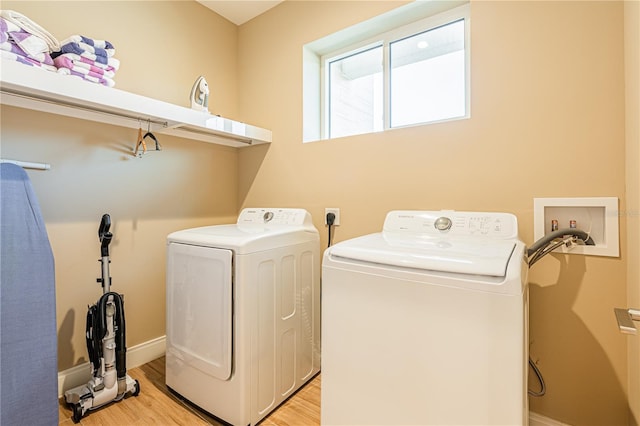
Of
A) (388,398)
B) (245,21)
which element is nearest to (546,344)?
(388,398)

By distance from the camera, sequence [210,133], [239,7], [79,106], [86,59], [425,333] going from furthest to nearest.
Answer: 1. [239,7]
2. [210,133]
3. [79,106]
4. [86,59]
5. [425,333]

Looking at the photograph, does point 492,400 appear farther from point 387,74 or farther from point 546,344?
point 387,74

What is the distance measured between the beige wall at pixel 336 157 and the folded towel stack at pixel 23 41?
361mm

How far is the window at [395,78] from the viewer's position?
1768 mm

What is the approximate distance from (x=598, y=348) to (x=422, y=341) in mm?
913

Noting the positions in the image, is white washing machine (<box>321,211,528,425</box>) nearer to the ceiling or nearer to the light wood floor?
the light wood floor

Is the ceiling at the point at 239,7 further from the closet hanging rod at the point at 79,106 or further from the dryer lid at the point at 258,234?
the dryer lid at the point at 258,234

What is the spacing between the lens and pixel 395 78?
198 centimetres

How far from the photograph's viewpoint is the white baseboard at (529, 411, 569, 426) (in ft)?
4.37

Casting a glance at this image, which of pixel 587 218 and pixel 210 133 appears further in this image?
pixel 210 133

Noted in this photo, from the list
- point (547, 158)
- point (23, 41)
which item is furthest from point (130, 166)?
point (547, 158)

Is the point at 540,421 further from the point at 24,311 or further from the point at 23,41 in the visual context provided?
the point at 23,41

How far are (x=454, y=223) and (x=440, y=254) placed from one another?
512mm

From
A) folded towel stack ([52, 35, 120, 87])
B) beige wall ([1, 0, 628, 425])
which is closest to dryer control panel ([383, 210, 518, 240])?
beige wall ([1, 0, 628, 425])
